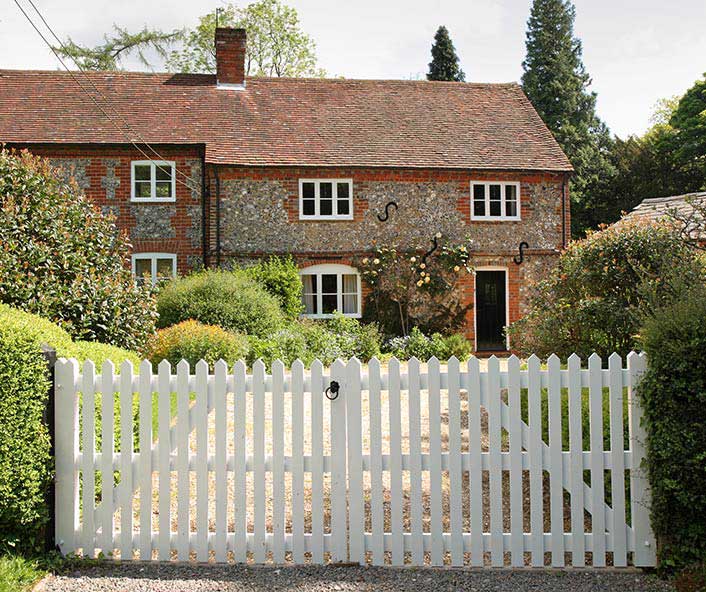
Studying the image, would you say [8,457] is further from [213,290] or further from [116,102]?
[116,102]

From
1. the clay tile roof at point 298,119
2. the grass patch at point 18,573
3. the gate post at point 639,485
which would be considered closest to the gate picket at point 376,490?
the gate post at point 639,485

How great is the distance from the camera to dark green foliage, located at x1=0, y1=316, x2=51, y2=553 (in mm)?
4625

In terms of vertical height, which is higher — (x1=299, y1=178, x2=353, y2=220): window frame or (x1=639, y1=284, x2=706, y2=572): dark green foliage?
(x1=299, y1=178, x2=353, y2=220): window frame

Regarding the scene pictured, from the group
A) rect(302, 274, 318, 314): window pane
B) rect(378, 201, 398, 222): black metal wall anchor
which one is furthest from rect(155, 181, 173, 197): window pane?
rect(378, 201, 398, 222): black metal wall anchor

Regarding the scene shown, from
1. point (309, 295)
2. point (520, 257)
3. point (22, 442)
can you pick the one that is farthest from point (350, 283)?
point (22, 442)

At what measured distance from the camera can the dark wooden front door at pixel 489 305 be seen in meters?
21.0

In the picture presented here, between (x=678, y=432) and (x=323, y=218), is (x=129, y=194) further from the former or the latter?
(x=678, y=432)

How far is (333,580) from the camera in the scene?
4.61 metres

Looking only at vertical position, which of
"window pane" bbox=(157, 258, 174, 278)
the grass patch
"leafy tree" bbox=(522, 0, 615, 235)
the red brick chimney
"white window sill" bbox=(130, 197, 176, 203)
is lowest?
the grass patch

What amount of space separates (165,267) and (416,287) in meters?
7.11

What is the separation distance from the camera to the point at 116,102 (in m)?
21.5

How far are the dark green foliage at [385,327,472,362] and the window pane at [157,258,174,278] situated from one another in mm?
6401

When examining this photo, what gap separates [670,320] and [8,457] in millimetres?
4423

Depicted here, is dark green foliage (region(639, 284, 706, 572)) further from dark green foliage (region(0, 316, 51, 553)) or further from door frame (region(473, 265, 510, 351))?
door frame (region(473, 265, 510, 351))
